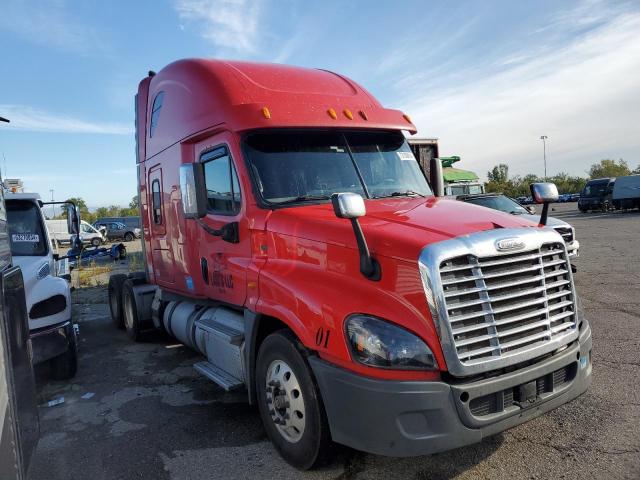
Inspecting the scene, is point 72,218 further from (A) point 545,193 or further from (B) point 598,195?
(B) point 598,195

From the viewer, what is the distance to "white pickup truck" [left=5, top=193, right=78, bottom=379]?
5.26m

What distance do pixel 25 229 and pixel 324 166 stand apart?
4653 mm

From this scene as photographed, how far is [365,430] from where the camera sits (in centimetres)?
293

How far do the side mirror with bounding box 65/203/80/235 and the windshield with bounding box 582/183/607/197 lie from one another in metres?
35.6

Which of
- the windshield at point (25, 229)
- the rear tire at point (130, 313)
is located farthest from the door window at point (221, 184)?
the rear tire at point (130, 313)

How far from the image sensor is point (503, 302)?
3.05 metres

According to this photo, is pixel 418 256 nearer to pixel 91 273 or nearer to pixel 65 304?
pixel 65 304

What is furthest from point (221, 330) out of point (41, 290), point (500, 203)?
point (500, 203)

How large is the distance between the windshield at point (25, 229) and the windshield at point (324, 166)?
13.2ft

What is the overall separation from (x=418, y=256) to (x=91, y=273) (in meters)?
15.7

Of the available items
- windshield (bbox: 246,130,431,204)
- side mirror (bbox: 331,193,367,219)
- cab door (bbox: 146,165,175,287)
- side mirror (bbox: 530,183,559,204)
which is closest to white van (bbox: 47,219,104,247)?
cab door (bbox: 146,165,175,287)

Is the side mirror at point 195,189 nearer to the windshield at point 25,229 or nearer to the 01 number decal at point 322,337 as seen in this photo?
the 01 number decal at point 322,337

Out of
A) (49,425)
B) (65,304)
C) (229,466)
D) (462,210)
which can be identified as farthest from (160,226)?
(462,210)

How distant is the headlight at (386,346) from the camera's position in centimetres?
285
